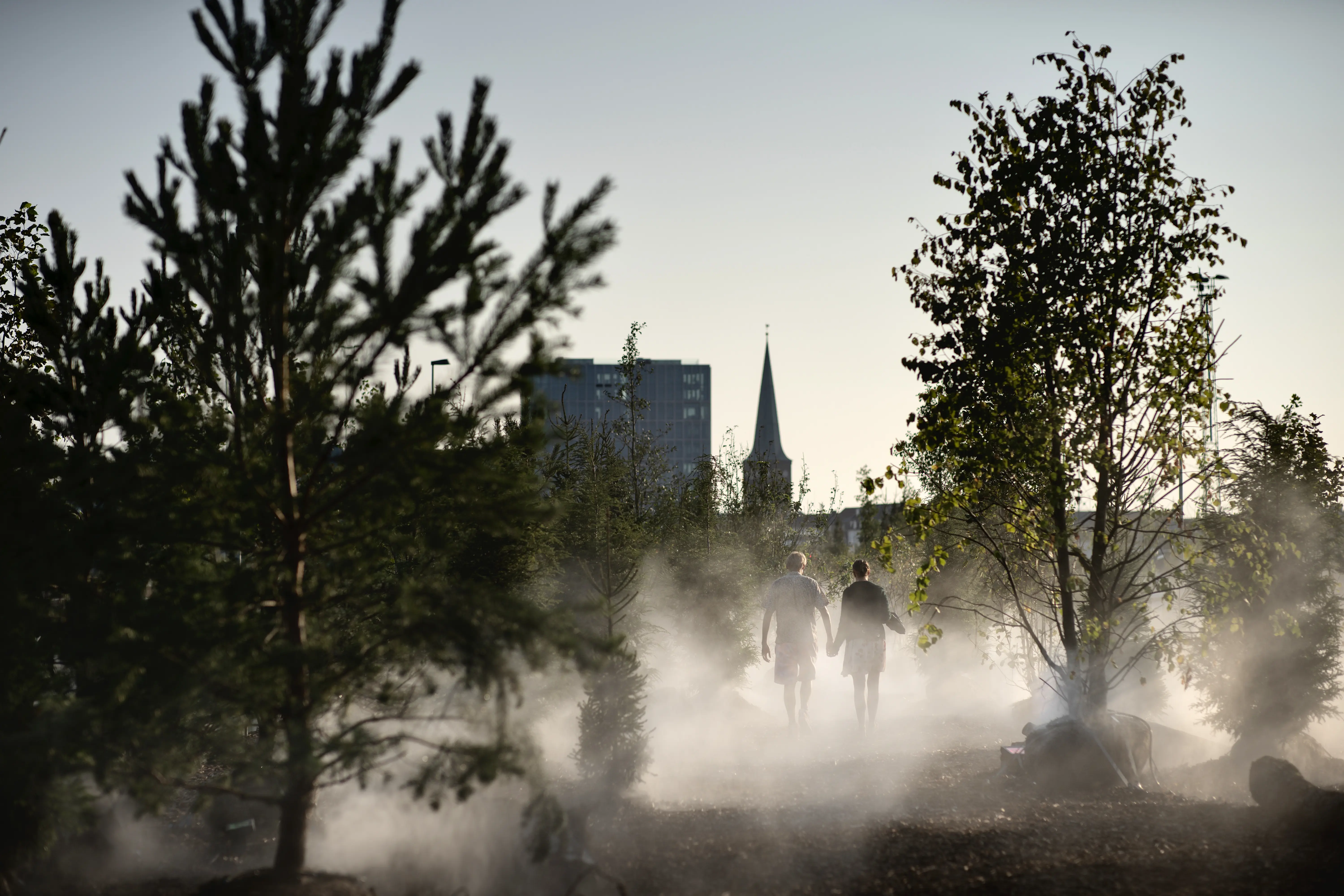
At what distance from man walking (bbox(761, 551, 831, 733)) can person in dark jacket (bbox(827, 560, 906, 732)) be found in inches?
10.1

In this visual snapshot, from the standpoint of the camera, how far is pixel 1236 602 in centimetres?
1175

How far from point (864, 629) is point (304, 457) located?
25.8ft

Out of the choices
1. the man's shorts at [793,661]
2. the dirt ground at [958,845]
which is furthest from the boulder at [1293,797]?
the man's shorts at [793,661]

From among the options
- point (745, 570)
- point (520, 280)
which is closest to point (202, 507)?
point (520, 280)

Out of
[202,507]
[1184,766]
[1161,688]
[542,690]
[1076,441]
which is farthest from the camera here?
[1161,688]

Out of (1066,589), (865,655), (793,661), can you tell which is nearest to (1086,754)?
(1066,589)

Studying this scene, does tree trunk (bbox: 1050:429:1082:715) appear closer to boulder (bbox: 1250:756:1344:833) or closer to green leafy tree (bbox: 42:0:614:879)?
boulder (bbox: 1250:756:1344:833)

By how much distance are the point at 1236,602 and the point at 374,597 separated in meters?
10.5

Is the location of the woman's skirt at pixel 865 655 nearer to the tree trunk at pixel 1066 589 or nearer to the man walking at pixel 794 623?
the man walking at pixel 794 623

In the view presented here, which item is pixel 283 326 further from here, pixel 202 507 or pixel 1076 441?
pixel 1076 441

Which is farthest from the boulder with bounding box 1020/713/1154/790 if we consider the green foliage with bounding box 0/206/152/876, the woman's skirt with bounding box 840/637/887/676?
the green foliage with bounding box 0/206/152/876

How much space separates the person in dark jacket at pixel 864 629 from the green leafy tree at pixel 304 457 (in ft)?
22.9

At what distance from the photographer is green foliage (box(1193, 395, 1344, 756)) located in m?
12.0

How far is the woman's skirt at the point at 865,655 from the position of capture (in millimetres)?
11570
